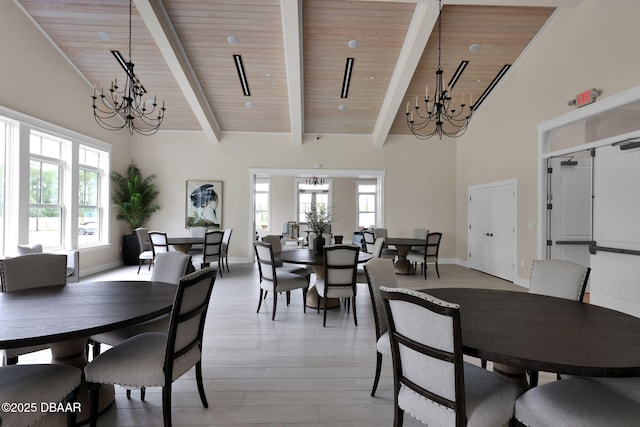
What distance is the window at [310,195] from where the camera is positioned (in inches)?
496

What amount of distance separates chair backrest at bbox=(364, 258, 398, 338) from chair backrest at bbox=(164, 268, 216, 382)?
104 centimetres

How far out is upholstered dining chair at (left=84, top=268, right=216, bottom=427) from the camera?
175cm

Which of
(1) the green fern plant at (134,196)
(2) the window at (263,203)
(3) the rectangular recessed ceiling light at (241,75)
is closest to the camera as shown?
(3) the rectangular recessed ceiling light at (241,75)

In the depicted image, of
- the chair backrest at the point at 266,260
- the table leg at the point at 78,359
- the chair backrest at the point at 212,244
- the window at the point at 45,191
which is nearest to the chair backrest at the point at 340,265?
the chair backrest at the point at 266,260

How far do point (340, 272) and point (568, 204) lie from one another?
4.22 metres

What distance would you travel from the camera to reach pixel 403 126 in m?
7.98

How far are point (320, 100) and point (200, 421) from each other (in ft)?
20.7

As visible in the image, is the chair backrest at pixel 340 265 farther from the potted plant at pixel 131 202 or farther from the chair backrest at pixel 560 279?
the potted plant at pixel 131 202

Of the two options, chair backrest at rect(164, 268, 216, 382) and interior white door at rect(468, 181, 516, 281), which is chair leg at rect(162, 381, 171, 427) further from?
interior white door at rect(468, 181, 516, 281)

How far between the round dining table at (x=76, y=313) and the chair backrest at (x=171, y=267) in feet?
0.67

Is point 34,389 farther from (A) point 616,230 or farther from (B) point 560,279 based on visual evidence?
(A) point 616,230

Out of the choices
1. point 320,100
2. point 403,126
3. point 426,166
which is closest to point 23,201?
point 320,100

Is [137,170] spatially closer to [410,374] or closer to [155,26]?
[155,26]

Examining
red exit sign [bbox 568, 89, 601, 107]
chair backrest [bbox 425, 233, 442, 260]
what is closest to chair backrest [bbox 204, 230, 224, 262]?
chair backrest [bbox 425, 233, 442, 260]
